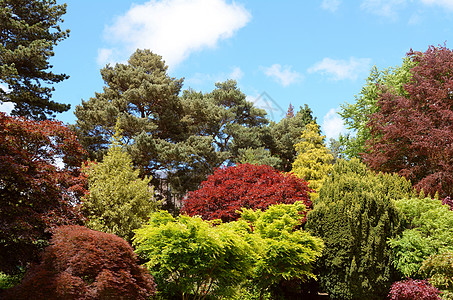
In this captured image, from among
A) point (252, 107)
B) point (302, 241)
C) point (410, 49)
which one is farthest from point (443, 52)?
point (252, 107)

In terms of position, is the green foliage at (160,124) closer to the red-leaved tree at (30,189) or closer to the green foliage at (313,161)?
the green foliage at (313,161)

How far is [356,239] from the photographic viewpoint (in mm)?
10289

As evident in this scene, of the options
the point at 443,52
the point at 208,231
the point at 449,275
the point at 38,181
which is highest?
the point at 443,52

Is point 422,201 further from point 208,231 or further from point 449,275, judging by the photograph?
point 208,231

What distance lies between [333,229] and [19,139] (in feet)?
30.6

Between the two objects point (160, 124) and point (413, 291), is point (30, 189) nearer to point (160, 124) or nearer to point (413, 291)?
point (413, 291)

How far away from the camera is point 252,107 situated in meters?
29.1

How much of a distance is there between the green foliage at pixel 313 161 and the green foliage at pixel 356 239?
29.1ft

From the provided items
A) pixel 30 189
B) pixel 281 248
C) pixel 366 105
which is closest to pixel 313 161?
pixel 366 105

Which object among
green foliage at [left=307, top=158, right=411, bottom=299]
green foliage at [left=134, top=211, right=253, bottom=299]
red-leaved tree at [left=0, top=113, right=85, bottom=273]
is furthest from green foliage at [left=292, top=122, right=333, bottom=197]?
red-leaved tree at [left=0, top=113, right=85, bottom=273]

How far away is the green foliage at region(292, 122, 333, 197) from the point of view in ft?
67.9

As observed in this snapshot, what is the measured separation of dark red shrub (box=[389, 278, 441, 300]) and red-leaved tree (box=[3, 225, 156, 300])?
664cm

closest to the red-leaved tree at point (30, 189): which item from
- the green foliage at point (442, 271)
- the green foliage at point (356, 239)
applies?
the green foliage at point (356, 239)

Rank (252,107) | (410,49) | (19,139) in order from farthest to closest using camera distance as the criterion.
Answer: (252,107), (410,49), (19,139)
